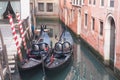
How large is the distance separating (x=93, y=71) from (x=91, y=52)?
2.34 metres

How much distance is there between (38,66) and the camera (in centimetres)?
914

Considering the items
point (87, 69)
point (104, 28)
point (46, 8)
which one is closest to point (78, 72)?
point (87, 69)

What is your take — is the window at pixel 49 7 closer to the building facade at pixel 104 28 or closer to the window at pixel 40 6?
the window at pixel 40 6

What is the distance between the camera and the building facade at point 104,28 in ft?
28.7

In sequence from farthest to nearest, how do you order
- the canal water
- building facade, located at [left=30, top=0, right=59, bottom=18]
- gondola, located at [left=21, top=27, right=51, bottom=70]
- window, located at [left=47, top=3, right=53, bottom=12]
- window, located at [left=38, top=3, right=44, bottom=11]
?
window, located at [left=38, top=3, right=44, bottom=11] < window, located at [left=47, top=3, right=53, bottom=12] < building facade, located at [left=30, top=0, right=59, bottom=18] < the canal water < gondola, located at [left=21, top=27, right=51, bottom=70]

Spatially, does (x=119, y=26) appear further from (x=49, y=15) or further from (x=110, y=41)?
(x=49, y=15)

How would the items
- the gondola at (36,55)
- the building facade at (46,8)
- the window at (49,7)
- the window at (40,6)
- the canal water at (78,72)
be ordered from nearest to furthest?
the gondola at (36,55)
the canal water at (78,72)
the building facade at (46,8)
the window at (49,7)
the window at (40,6)

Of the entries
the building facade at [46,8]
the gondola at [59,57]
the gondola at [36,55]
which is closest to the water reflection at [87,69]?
the gondola at [59,57]

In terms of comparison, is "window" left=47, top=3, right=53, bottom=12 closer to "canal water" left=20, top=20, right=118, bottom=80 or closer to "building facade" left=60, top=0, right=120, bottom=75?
"building facade" left=60, top=0, right=120, bottom=75

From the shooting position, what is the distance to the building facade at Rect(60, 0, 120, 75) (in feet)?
28.7

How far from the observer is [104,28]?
10.1 m

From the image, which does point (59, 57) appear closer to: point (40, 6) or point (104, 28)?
point (104, 28)

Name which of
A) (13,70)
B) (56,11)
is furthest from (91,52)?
(56,11)

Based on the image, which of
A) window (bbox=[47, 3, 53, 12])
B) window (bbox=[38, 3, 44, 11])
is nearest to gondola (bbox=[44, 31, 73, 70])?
window (bbox=[47, 3, 53, 12])
